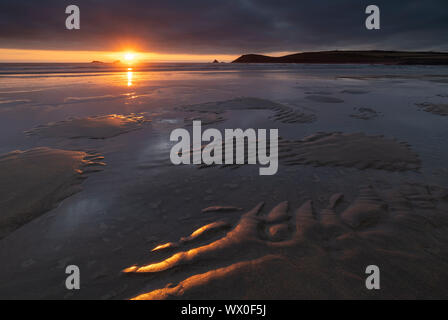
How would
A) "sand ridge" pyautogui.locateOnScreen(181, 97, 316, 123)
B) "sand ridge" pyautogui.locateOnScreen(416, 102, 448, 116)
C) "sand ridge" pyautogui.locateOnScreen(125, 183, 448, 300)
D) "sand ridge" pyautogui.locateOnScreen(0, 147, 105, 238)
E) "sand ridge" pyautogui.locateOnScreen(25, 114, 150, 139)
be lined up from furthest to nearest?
"sand ridge" pyautogui.locateOnScreen(416, 102, 448, 116) → "sand ridge" pyautogui.locateOnScreen(181, 97, 316, 123) → "sand ridge" pyautogui.locateOnScreen(25, 114, 150, 139) → "sand ridge" pyautogui.locateOnScreen(0, 147, 105, 238) → "sand ridge" pyautogui.locateOnScreen(125, 183, 448, 300)

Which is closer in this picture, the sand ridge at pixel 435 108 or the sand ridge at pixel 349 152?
the sand ridge at pixel 349 152

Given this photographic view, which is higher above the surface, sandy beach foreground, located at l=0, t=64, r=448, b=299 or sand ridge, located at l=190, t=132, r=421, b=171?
sand ridge, located at l=190, t=132, r=421, b=171

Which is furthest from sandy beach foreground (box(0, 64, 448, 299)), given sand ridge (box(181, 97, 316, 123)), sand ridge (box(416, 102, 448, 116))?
sand ridge (box(416, 102, 448, 116))

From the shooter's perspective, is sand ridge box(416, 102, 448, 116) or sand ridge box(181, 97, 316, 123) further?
sand ridge box(416, 102, 448, 116)

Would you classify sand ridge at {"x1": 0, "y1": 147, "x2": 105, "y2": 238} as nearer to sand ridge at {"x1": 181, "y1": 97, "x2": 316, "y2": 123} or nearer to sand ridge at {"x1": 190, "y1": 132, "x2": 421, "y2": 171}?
sand ridge at {"x1": 190, "y1": 132, "x2": 421, "y2": 171}

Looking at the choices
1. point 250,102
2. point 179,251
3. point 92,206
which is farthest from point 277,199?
point 250,102

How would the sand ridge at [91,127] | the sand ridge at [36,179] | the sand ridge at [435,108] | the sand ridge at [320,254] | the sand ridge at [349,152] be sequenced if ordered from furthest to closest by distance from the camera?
the sand ridge at [435,108] → the sand ridge at [91,127] → the sand ridge at [349,152] → the sand ridge at [36,179] → the sand ridge at [320,254]

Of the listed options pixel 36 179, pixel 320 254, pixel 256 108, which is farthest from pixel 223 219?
pixel 256 108

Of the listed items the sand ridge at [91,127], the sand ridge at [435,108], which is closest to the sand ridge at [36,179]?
the sand ridge at [91,127]

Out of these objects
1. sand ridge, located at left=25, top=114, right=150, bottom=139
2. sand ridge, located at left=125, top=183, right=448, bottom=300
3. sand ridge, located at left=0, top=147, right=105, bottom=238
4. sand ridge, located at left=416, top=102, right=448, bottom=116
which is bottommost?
sand ridge, located at left=125, top=183, right=448, bottom=300

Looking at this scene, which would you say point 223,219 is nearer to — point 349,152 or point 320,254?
point 320,254

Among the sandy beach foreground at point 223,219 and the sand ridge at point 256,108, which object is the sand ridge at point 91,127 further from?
the sand ridge at point 256,108

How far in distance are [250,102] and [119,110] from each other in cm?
441

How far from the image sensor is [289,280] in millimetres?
1597
